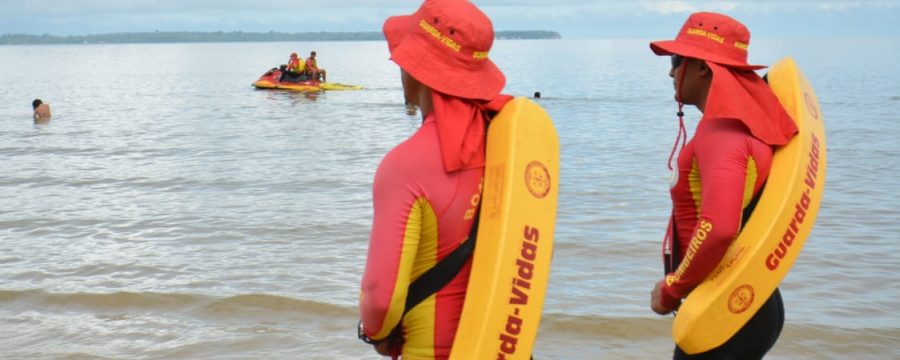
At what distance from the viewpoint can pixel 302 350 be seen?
6781 millimetres

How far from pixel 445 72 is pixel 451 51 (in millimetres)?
60

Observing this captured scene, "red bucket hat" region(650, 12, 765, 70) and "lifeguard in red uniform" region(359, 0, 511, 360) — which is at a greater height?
"red bucket hat" region(650, 12, 765, 70)

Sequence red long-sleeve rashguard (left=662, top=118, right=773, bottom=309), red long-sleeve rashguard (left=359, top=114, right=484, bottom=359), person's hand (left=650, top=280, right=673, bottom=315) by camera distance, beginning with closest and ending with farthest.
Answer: red long-sleeve rashguard (left=359, top=114, right=484, bottom=359), red long-sleeve rashguard (left=662, top=118, right=773, bottom=309), person's hand (left=650, top=280, right=673, bottom=315)

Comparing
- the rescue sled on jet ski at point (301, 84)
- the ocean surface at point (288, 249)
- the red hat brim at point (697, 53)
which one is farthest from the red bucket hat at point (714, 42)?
the rescue sled on jet ski at point (301, 84)

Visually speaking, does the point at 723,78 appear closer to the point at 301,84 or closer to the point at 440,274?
the point at 440,274

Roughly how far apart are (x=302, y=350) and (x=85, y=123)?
77.1ft

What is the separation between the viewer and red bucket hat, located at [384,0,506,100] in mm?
2775

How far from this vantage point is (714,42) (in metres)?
3.39

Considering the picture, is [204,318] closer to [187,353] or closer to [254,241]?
[187,353]

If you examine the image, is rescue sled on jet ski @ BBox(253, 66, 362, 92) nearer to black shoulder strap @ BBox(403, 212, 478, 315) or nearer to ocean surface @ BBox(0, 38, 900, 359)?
ocean surface @ BBox(0, 38, 900, 359)

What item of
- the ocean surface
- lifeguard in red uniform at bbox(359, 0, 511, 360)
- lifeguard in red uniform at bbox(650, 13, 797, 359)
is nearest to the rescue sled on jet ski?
the ocean surface

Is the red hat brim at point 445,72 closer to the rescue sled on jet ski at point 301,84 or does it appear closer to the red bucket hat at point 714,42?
the red bucket hat at point 714,42

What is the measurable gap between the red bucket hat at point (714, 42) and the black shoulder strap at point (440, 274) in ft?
3.31

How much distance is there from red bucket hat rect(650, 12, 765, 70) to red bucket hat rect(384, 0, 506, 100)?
80 cm
